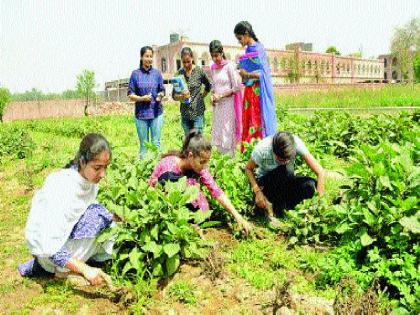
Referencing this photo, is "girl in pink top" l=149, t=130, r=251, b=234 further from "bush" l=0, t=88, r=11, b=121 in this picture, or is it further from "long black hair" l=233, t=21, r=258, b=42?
"bush" l=0, t=88, r=11, b=121

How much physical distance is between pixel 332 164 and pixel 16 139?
6.61m

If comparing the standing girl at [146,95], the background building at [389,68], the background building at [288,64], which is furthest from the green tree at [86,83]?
the background building at [389,68]

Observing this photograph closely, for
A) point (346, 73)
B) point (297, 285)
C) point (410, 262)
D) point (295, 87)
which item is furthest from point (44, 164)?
point (346, 73)

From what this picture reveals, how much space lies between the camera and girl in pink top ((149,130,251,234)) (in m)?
3.13

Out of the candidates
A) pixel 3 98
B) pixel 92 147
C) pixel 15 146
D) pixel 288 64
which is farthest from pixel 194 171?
pixel 288 64

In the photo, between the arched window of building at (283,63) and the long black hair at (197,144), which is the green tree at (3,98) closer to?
the long black hair at (197,144)

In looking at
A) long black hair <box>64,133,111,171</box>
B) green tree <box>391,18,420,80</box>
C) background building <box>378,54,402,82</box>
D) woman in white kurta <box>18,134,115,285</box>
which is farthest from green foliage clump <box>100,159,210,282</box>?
background building <box>378,54,402,82</box>

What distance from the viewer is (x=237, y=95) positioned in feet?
17.8

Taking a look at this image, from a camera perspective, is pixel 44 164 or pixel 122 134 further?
pixel 122 134

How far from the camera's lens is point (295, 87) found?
26594 millimetres

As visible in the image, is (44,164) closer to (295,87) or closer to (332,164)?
(332,164)

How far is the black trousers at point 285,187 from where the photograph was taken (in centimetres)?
374

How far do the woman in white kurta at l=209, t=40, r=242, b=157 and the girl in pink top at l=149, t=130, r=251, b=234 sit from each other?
2.07m

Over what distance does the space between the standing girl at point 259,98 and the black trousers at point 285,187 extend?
57.2 inches
